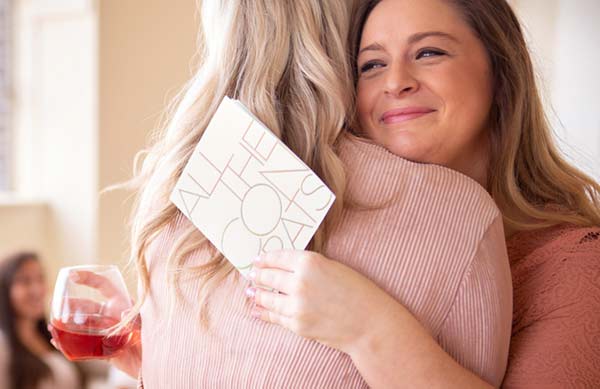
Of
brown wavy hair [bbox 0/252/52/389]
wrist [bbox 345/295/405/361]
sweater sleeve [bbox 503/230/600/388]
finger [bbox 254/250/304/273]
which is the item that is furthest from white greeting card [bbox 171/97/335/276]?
brown wavy hair [bbox 0/252/52/389]

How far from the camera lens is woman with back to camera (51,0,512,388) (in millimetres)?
1024

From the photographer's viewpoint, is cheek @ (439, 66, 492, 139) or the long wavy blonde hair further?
cheek @ (439, 66, 492, 139)

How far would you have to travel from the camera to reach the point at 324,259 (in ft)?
3.38

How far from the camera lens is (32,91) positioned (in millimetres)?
4590

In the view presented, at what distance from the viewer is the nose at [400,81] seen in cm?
131

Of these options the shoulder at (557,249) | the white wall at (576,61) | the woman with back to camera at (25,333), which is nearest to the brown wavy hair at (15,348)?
the woman with back to camera at (25,333)

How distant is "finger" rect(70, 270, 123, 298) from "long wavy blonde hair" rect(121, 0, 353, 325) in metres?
0.20

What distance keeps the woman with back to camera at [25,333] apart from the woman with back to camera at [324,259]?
7.21 ft

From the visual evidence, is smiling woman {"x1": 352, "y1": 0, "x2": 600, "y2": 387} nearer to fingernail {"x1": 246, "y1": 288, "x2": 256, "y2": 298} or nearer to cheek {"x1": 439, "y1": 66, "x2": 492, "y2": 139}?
cheek {"x1": 439, "y1": 66, "x2": 492, "y2": 139}

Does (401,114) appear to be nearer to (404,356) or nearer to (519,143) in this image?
(519,143)

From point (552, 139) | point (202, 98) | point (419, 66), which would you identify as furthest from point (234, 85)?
point (552, 139)

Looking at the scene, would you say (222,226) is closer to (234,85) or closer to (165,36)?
(234,85)

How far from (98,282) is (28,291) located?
6.70 ft

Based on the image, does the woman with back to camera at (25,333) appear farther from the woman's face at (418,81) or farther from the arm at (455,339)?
the arm at (455,339)
